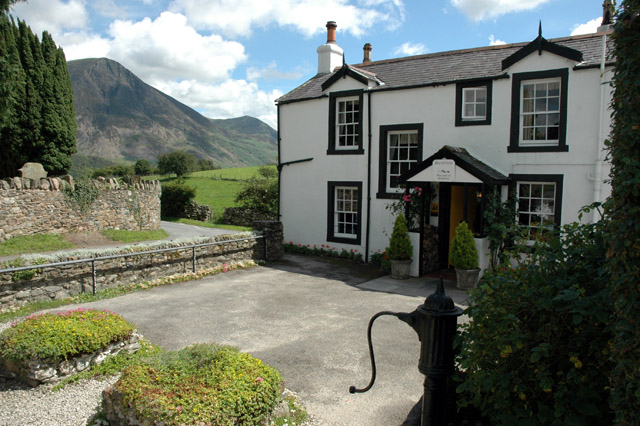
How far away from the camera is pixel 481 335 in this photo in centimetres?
309

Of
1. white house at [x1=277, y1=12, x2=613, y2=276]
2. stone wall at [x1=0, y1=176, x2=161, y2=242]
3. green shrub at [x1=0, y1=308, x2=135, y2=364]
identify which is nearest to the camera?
green shrub at [x1=0, y1=308, x2=135, y2=364]

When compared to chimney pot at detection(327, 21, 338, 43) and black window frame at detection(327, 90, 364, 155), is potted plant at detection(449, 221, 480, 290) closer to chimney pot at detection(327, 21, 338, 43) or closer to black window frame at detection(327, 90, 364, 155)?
black window frame at detection(327, 90, 364, 155)

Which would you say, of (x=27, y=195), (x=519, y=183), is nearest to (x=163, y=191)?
(x=27, y=195)

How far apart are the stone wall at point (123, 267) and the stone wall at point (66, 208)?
9.45 m

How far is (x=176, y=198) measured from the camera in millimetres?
31641

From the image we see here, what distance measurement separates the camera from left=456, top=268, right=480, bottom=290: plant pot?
1152 centimetres

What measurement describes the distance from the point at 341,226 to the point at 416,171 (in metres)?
4.18

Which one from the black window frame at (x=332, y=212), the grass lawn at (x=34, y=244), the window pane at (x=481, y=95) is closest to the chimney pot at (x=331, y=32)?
the black window frame at (x=332, y=212)

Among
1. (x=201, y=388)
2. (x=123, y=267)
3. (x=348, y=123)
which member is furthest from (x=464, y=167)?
(x=201, y=388)

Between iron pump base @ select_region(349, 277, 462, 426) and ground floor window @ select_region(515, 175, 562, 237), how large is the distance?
10138mm

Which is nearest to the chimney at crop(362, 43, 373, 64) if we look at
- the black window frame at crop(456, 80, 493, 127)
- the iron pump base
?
the black window frame at crop(456, 80, 493, 127)

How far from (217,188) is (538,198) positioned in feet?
116

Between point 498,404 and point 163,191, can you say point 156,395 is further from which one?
point 163,191

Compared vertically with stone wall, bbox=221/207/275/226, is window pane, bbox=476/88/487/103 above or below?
above
